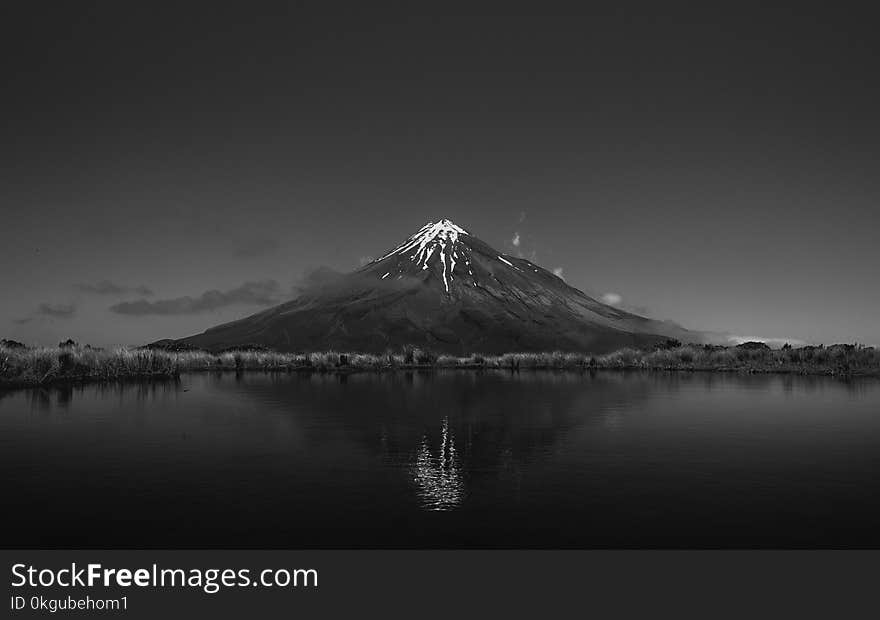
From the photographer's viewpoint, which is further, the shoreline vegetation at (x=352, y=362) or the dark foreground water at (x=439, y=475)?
the shoreline vegetation at (x=352, y=362)

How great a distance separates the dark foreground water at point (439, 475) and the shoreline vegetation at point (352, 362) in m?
13.1

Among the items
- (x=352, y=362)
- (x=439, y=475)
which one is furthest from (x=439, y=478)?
(x=352, y=362)

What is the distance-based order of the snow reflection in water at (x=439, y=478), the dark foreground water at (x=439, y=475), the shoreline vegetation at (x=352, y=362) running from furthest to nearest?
the shoreline vegetation at (x=352, y=362) < the snow reflection in water at (x=439, y=478) < the dark foreground water at (x=439, y=475)

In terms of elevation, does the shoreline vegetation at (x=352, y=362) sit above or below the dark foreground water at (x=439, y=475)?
above

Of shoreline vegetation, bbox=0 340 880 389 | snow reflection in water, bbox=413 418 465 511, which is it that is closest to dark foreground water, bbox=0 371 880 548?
snow reflection in water, bbox=413 418 465 511

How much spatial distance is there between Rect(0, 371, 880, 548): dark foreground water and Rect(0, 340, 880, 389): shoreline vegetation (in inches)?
517

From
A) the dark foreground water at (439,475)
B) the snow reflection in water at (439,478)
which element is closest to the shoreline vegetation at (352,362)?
the dark foreground water at (439,475)

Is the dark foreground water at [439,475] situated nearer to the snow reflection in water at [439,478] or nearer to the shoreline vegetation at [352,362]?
the snow reflection in water at [439,478]

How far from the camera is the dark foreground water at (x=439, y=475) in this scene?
10328 millimetres

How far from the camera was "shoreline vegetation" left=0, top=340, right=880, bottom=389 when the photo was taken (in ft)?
133

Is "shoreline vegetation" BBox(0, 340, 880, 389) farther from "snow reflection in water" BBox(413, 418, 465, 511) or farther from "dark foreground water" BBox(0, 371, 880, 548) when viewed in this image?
"snow reflection in water" BBox(413, 418, 465, 511)
